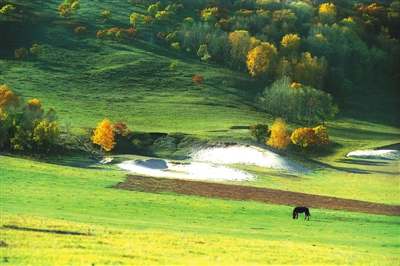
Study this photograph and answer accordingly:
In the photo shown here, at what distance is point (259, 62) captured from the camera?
18562 cm

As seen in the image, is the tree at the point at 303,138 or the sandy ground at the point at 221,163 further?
the tree at the point at 303,138

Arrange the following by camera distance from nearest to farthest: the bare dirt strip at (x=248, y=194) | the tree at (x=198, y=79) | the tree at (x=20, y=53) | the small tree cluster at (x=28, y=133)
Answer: the bare dirt strip at (x=248, y=194) → the small tree cluster at (x=28, y=133) → the tree at (x=198, y=79) → the tree at (x=20, y=53)

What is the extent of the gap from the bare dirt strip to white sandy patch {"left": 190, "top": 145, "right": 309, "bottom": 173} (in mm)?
28001

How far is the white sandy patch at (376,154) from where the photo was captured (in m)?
124

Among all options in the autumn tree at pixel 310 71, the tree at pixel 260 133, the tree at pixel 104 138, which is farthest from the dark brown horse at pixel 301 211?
the autumn tree at pixel 310 71

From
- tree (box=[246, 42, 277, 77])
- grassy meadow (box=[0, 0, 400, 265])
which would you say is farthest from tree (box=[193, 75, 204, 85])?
tree (box=[246, 42, 277, 77])

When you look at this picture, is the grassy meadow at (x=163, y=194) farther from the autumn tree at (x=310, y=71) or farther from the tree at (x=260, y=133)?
the autumn tree at (x=310, y=71)

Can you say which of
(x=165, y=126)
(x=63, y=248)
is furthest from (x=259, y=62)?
(x=63, y=248)

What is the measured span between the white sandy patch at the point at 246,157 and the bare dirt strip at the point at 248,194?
91.9 feet

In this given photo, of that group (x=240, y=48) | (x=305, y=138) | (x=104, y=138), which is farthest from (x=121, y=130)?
(x=240, y=48)

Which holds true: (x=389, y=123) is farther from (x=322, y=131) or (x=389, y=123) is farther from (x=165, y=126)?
(x=165, y=126)

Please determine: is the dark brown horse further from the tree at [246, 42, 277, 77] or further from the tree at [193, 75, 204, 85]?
the tree at [246, 42, 277, 77]

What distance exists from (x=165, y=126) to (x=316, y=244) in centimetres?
9626

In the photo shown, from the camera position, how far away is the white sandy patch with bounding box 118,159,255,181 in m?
87.0
